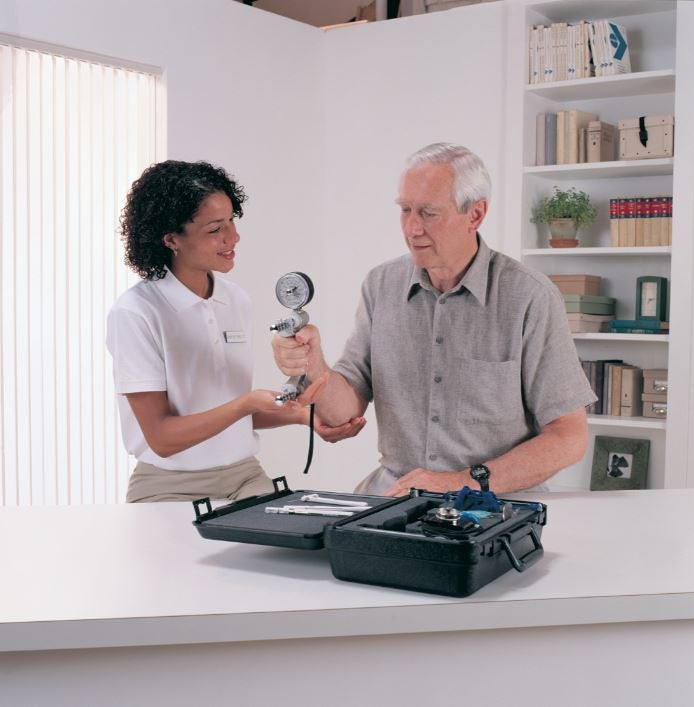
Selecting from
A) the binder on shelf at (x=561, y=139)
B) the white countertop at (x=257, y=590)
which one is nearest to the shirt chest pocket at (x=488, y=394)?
the white countertop at (x=257, y=590)

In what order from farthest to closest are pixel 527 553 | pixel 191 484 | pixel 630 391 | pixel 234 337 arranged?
pixel 630 391
pixel 234 337
pixel 191 484
pixel 527 553

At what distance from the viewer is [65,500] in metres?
4.39

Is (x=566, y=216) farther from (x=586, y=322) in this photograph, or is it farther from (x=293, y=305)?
(x=293, y=305)

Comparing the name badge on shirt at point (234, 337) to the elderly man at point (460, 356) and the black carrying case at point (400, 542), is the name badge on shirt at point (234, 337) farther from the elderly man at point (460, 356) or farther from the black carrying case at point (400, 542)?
the black carrying case at point (400, 542)

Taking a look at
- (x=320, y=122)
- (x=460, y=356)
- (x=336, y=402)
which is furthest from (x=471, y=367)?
(x=320, y=122)

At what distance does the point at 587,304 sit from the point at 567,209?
0.50 metres

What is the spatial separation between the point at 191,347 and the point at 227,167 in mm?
2298

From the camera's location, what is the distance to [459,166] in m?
2.54

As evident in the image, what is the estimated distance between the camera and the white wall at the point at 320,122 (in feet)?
15.8

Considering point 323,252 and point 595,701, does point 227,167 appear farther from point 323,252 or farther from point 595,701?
point 595,701

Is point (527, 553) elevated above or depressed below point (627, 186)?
below

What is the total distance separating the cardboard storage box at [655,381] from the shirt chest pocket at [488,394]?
8.04 feet

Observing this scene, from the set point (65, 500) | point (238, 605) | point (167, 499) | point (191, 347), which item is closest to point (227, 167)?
point (65, 500)

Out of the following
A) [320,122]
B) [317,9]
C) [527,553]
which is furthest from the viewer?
[317,9]
